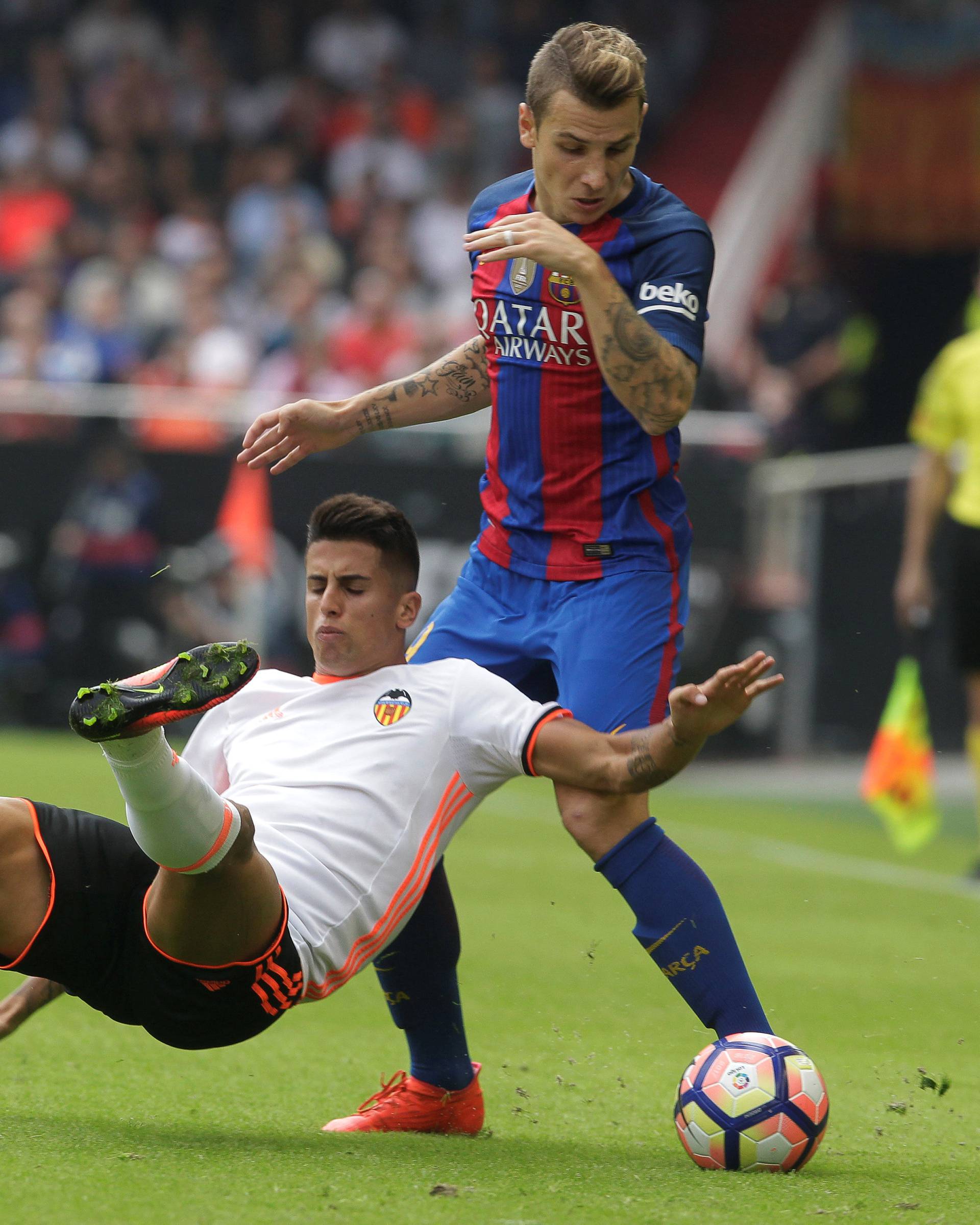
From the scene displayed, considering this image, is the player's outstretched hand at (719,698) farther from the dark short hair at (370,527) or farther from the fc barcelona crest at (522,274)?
the fc barcelona crest at (522,274)

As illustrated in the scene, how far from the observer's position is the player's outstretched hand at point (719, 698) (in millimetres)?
3256

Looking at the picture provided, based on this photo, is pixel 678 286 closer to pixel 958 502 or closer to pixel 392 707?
pixel 392 707

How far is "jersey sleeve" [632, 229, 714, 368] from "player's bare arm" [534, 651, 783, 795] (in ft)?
2.34

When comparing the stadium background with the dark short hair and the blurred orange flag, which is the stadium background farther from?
the dark short hair

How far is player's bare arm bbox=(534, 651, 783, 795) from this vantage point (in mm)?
3273

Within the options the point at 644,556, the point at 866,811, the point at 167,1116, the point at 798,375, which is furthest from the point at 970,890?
the point at 798,375

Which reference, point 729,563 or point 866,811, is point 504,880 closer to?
point 866,811

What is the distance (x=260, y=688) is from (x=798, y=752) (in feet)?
26.7

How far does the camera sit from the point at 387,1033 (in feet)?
16.1

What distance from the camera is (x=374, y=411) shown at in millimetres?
4293

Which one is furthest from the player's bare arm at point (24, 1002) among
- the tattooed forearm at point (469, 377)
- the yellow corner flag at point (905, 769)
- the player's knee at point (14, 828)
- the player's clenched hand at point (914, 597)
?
the yellow corner flag at point (905, 769)

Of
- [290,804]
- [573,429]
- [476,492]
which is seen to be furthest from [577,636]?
[476,492]

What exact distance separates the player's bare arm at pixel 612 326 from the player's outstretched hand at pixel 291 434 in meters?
0.66

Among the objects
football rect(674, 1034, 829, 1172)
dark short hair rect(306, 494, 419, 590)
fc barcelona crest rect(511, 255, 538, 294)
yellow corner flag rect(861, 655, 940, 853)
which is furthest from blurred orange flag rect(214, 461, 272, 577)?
football rect(674, 1034, 829, 1172)
